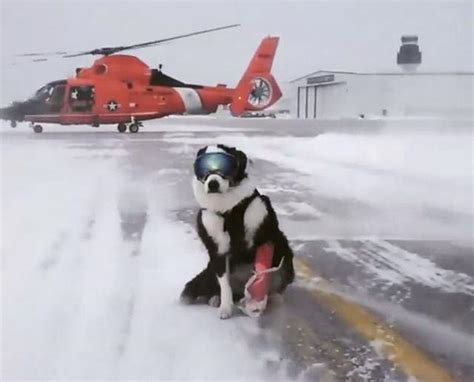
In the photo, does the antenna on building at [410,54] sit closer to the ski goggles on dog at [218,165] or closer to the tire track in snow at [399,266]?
the tire track in snow at [399,266]

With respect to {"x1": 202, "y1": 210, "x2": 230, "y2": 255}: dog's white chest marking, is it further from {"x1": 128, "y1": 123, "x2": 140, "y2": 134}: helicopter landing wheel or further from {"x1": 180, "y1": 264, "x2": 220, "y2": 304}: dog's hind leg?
{"x1": 128, "y1": 123, "x2": 140, "y2": 134}: helicopter landing wheel

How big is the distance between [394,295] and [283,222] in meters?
0.22

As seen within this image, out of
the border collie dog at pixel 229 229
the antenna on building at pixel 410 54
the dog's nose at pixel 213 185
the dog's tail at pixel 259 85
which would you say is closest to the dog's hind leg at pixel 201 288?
A: the border collie dog at pixel 229 229

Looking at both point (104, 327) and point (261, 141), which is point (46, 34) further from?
point (104, 327)

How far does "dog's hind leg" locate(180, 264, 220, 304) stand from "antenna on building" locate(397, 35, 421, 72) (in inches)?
21.5

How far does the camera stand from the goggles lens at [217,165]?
767 millimetres

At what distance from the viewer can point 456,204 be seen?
1052 millimetres

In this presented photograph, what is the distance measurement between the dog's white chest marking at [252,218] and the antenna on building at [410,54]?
1.45 feet

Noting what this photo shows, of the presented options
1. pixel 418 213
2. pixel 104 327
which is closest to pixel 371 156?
pixel 418 213

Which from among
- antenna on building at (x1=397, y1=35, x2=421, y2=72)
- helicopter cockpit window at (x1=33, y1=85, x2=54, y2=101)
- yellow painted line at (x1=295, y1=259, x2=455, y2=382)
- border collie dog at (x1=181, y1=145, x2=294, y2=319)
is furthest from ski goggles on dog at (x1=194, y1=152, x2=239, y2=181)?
antenna on building at (x1=397, y1=35, x2=421, y2=72)

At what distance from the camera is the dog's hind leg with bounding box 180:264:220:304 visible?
84 centimetres

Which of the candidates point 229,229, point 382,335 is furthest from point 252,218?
point 382,335

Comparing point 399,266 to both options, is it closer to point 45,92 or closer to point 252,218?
point 252,218

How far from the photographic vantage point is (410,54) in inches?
40.9
